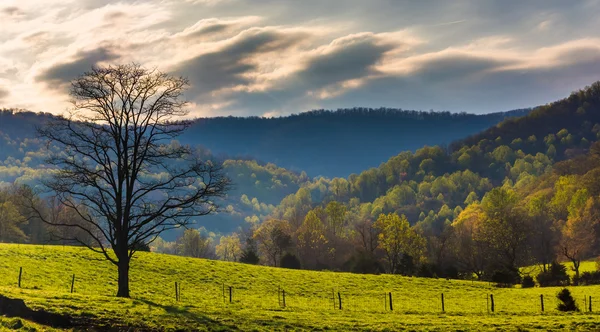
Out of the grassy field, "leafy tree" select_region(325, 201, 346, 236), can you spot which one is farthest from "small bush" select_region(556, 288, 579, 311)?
"leafy tree" select_region(325, 201, 346, 236)

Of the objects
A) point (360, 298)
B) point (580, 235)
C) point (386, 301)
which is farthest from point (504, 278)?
point (580, 235)

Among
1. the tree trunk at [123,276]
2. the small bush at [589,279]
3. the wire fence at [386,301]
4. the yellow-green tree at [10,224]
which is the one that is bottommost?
the small bush at [589,279]

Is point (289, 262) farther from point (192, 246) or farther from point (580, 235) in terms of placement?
point (192, 246)

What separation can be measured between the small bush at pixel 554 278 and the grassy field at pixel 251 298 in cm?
1319

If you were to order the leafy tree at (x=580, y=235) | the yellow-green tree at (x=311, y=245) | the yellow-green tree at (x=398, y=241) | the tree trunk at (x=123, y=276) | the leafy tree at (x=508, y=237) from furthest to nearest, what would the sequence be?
the yellow-green tree at (x=311, y=245) → the yellow-green tree at (x=398, y=241) → the leafy tree at (x=580, y=235) → the leafy tree at (x=508, y=237) → the tree trunk at (x=123, y=276)

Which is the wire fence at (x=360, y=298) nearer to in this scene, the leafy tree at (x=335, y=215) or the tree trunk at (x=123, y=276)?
the tree trunk at (x=123, y=276)

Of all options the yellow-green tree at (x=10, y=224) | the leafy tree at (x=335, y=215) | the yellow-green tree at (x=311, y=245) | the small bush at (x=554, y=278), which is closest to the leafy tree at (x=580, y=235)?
the small bush at (x=554, y=278)

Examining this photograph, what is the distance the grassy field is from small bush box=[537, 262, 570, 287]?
1319 centimetres

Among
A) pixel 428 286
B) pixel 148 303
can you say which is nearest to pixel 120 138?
pixel 148 303

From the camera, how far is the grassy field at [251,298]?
3266 centimetres

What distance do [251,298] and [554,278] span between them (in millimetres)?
57405

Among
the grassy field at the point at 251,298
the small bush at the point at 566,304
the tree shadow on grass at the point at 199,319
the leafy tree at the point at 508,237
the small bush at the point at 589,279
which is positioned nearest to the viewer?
the tree shadow on grass at the point at 199,319

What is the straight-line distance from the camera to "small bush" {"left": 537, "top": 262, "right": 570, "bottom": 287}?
282ft

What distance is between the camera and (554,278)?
87125 mm
